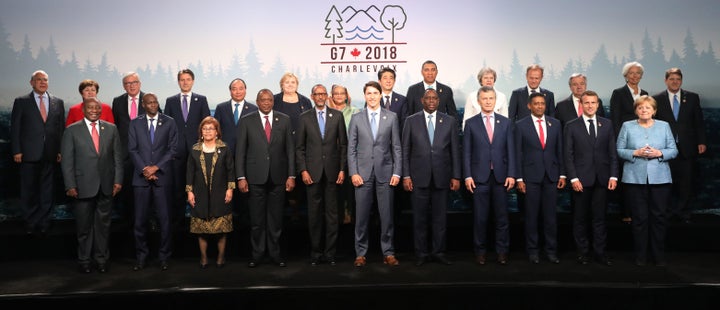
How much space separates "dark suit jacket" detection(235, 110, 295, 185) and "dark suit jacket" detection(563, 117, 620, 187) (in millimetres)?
2336

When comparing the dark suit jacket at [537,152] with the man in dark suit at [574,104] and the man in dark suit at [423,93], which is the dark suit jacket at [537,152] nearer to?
the man in dark suit at [574,104]

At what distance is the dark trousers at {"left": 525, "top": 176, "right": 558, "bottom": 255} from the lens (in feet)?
16.3

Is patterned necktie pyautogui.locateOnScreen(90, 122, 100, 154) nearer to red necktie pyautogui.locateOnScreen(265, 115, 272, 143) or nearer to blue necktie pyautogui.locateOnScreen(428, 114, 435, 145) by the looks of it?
red necktie pyautogui.locateOnScreen(265, 115, 272, 143)

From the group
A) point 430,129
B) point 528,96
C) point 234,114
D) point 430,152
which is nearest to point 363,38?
point 234,114

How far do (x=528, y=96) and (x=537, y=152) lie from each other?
101 cm

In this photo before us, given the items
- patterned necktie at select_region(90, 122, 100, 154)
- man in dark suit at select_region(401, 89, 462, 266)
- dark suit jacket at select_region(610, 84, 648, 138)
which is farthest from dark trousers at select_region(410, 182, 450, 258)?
patterned necktie at select_region(90, 122, 100, 154)

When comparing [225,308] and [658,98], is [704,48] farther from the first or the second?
[225,308]

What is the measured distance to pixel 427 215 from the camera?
16.6ft

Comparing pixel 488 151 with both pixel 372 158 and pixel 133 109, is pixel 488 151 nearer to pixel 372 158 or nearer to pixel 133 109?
pixel 372 158

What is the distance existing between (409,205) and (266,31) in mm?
2526

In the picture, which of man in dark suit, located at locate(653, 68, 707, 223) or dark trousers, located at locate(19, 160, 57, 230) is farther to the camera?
man in dark suit, located at locate(653, 68, 707, 223)

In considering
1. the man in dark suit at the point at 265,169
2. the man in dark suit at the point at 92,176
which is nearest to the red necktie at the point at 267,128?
the man in dark suit at the point at 265,169

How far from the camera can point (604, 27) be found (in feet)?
22.0

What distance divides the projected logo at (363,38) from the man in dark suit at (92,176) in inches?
102
